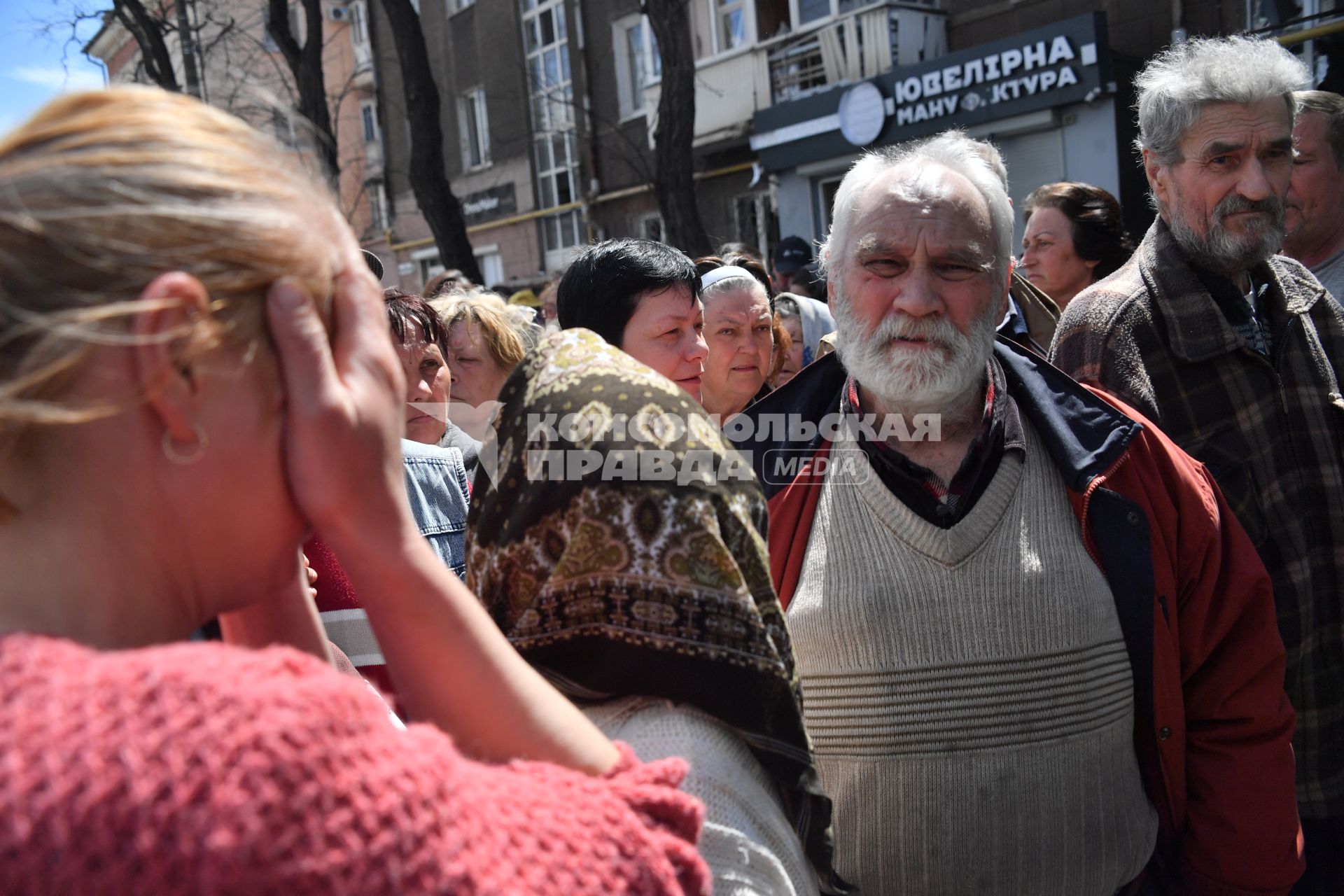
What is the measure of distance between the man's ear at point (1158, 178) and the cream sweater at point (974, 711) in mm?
1349

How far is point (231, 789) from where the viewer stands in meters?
Answer: 0.67

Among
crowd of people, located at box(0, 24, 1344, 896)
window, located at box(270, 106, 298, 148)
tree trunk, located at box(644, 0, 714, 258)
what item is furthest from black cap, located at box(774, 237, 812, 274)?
window, located at box(270, 106, 298, 148)

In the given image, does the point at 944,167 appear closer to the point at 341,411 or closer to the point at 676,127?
the point at 341,411

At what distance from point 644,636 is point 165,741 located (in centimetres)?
52

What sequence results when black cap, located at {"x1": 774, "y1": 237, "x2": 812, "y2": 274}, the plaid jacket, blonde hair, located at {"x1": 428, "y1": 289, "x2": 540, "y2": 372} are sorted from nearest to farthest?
the plaid jacket, blonde hair, located at {"x1": 428, "y1": 289, "x2": 540, "y2": 372}, black cap, located at {"x1": 774, "y1": 237, "x2": 812, "y2": 274}

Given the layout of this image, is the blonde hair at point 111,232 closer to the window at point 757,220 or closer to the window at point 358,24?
the window at point 757,220

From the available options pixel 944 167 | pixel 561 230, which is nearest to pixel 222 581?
pixel 944 167

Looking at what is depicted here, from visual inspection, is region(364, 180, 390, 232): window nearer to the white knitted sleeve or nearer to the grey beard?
the grey beard

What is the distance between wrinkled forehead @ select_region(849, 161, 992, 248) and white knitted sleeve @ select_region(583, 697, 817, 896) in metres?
1.49

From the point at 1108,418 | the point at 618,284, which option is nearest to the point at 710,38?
the point at 618,284

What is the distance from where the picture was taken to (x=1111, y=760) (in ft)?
6.37

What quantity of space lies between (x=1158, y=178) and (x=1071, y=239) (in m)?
1.63

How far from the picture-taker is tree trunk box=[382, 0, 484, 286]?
11.0 metres

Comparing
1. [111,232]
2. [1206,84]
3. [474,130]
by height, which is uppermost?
[474,130]
